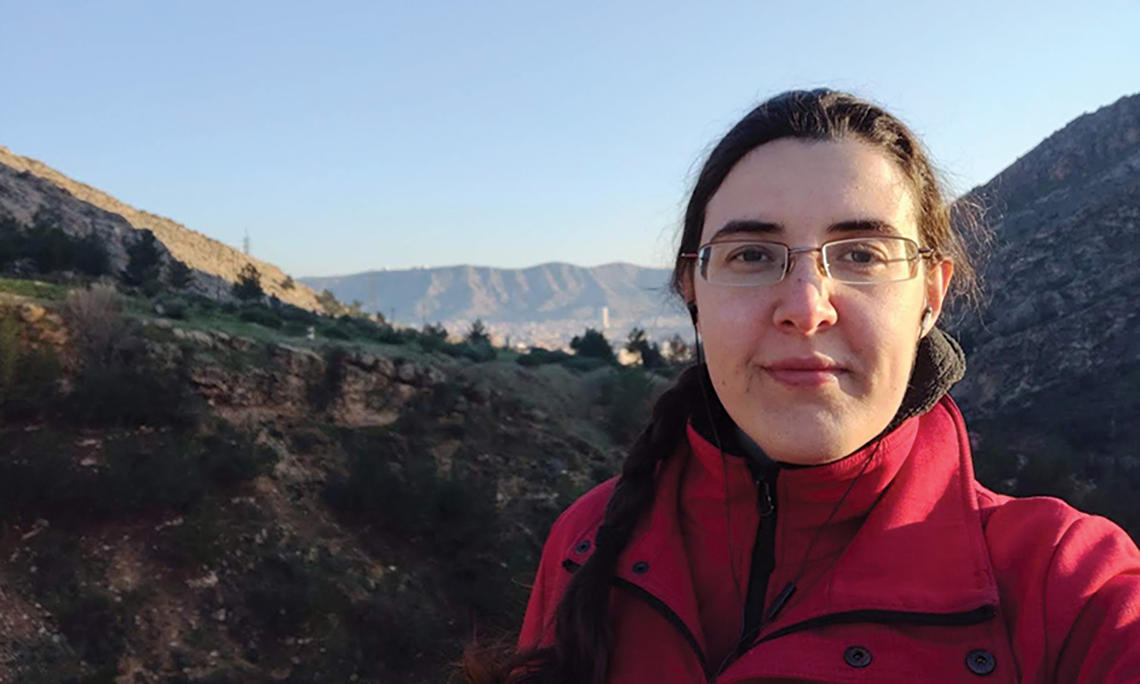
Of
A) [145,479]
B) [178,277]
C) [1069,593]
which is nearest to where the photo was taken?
[1069,593]

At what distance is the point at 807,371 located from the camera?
129cm

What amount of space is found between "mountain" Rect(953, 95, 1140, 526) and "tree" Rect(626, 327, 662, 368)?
1206 cm

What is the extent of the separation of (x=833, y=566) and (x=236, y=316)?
77.6 ft

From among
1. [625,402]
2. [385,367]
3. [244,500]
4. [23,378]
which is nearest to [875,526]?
[244,500]

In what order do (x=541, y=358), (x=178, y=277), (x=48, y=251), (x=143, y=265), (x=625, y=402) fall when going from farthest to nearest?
1. (x=178, y=277)
2. (x=143, y=265)
3. (x=541, y=358)
4. (x=48, y=251)
5. (x=625, y=402)

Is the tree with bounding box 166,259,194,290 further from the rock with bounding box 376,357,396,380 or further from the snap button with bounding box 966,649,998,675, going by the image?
the snap button with bounding box 966,649,998,675

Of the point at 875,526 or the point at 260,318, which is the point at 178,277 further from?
the point at 875,526

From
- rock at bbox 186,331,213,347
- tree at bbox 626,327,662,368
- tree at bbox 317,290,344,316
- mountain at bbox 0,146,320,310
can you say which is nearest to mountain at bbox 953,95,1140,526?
tree at bbox 626,327,662,368

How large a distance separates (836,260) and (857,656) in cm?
67

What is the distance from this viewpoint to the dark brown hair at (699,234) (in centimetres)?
143

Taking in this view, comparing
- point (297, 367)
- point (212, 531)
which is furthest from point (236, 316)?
point (212, 531)

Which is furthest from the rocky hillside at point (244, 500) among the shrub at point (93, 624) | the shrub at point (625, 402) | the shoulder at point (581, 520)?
the shoulder at point (581, 520)

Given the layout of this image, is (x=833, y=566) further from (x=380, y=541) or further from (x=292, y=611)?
(x=380, y=541)

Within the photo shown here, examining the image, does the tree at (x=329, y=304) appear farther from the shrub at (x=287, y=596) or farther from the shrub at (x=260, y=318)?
the shrub at (x=287, y=596)
